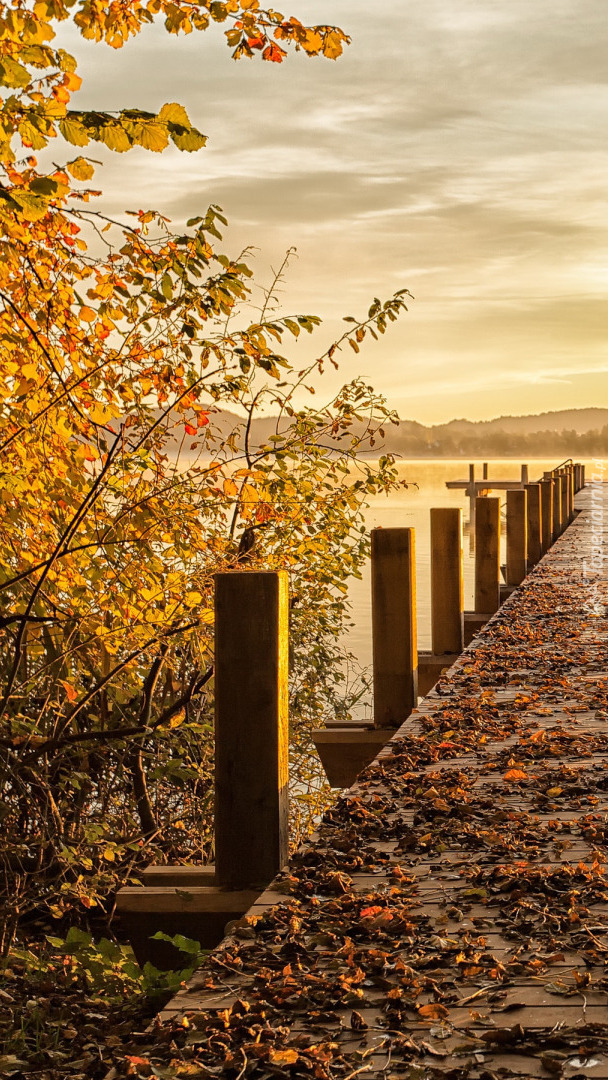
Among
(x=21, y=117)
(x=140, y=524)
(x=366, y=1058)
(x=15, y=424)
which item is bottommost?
(x=366, y=1058)

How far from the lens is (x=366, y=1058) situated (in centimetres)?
229

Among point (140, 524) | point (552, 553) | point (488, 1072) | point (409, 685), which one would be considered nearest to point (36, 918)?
point (409, 685)

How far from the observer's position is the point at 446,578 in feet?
27.5

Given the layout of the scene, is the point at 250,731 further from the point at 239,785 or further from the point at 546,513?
the point at 546,513

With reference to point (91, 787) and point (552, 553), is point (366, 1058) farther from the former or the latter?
point (552, 553)

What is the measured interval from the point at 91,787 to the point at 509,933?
167 inches

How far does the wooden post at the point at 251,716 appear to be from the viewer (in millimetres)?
3545

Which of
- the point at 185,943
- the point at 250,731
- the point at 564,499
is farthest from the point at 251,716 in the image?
the point at 564,499

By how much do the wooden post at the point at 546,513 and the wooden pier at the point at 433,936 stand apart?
11.7 m

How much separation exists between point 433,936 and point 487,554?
27.8ft

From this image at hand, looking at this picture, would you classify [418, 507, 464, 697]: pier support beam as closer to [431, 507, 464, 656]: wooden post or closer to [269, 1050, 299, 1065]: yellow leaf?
[431, 507, 464, 656]: wooden post

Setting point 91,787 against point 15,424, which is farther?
point 91,787

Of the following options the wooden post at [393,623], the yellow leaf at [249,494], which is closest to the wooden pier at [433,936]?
the wooden post at [393,623]

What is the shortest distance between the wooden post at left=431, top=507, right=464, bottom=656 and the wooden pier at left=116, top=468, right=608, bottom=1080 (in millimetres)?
3208
